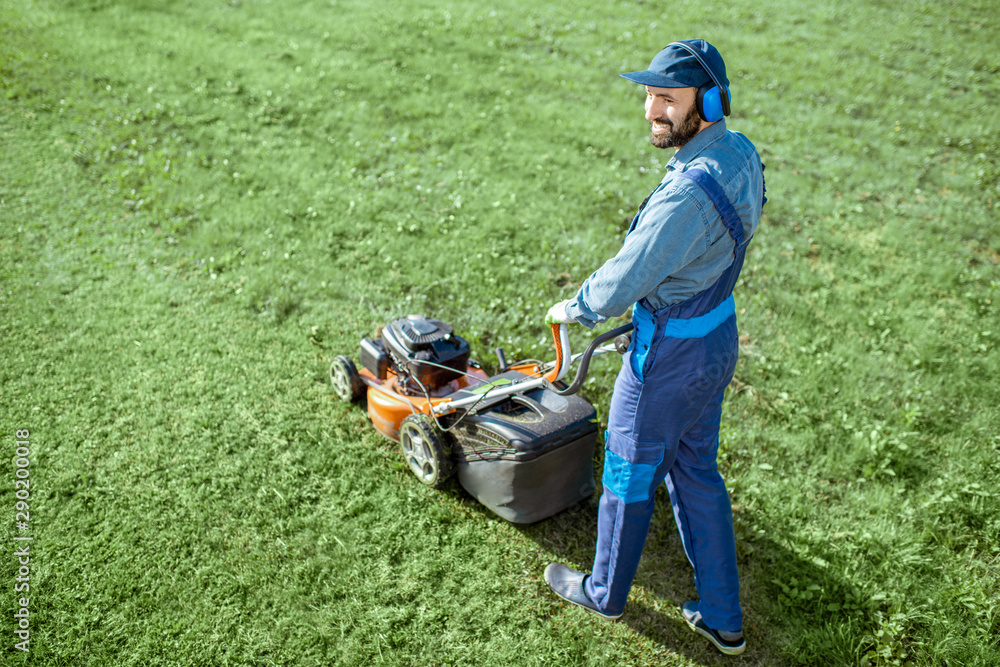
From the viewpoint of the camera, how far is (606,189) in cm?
645

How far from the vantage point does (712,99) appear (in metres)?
2.26

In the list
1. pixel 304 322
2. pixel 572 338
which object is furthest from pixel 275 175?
pixel 572 338

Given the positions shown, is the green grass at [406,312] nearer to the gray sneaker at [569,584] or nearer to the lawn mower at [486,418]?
the gray sneaker at [569,584]

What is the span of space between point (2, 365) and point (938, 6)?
46.1 ft

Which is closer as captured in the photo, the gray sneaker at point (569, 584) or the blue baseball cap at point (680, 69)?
the blue baseball cap at point (680, 69)

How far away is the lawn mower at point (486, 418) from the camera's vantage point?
313 cm

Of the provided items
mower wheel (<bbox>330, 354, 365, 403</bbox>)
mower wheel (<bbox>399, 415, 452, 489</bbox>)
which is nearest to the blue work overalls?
mower wheel (<bbox>399, 415, 452, 489</bbox>)

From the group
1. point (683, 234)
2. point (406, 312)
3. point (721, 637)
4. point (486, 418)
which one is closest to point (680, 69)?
point (683, 234)

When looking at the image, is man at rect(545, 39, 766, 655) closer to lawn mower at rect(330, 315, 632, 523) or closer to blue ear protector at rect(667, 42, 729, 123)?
blue ear protector at rect(667, 42, 729, 123)

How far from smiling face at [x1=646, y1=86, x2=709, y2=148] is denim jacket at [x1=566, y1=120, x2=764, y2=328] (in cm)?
4

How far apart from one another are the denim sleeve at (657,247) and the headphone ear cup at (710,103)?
29cm

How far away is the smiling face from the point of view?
7.53 feet

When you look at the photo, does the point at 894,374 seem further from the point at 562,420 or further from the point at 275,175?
the point at 275,175
